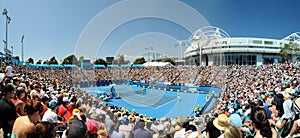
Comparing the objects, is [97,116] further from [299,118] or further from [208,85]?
[208,85]

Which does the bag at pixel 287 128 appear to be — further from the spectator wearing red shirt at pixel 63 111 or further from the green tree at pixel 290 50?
the green tree at pixel 290 50

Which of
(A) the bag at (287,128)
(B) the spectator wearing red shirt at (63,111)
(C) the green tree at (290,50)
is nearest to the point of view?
(A) the bag at (287,128)

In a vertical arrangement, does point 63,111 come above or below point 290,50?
below

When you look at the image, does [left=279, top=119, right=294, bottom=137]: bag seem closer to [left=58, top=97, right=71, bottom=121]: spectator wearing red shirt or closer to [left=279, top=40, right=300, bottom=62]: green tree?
[left=58, top=97, right=71, bottom=121]: spectator wearing red shirt

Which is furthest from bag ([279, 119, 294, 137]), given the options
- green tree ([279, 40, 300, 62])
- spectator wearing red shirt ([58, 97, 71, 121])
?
green tree ([279, 40, 300, 62])

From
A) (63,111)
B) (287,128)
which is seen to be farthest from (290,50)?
(63,111)

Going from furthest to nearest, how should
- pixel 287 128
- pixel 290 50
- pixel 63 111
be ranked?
pixel 290 50
pixel 63 111
pixel 287 128

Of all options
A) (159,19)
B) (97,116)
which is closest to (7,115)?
(97,116)

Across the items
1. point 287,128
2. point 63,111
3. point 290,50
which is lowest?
point 287,128

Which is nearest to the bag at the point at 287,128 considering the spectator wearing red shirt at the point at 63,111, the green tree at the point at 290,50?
the spectator wearing red shirt at the point at 63,111

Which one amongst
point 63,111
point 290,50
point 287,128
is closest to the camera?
point 287,128

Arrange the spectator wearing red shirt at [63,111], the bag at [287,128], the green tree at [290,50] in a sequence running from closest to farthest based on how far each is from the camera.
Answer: the bag at [287,128] < the spectator wearing red shirt at [63,111] < the green tree at [290,50]

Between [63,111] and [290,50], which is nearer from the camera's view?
[63,111]

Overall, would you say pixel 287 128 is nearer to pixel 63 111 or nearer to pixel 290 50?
pixel 63 111
